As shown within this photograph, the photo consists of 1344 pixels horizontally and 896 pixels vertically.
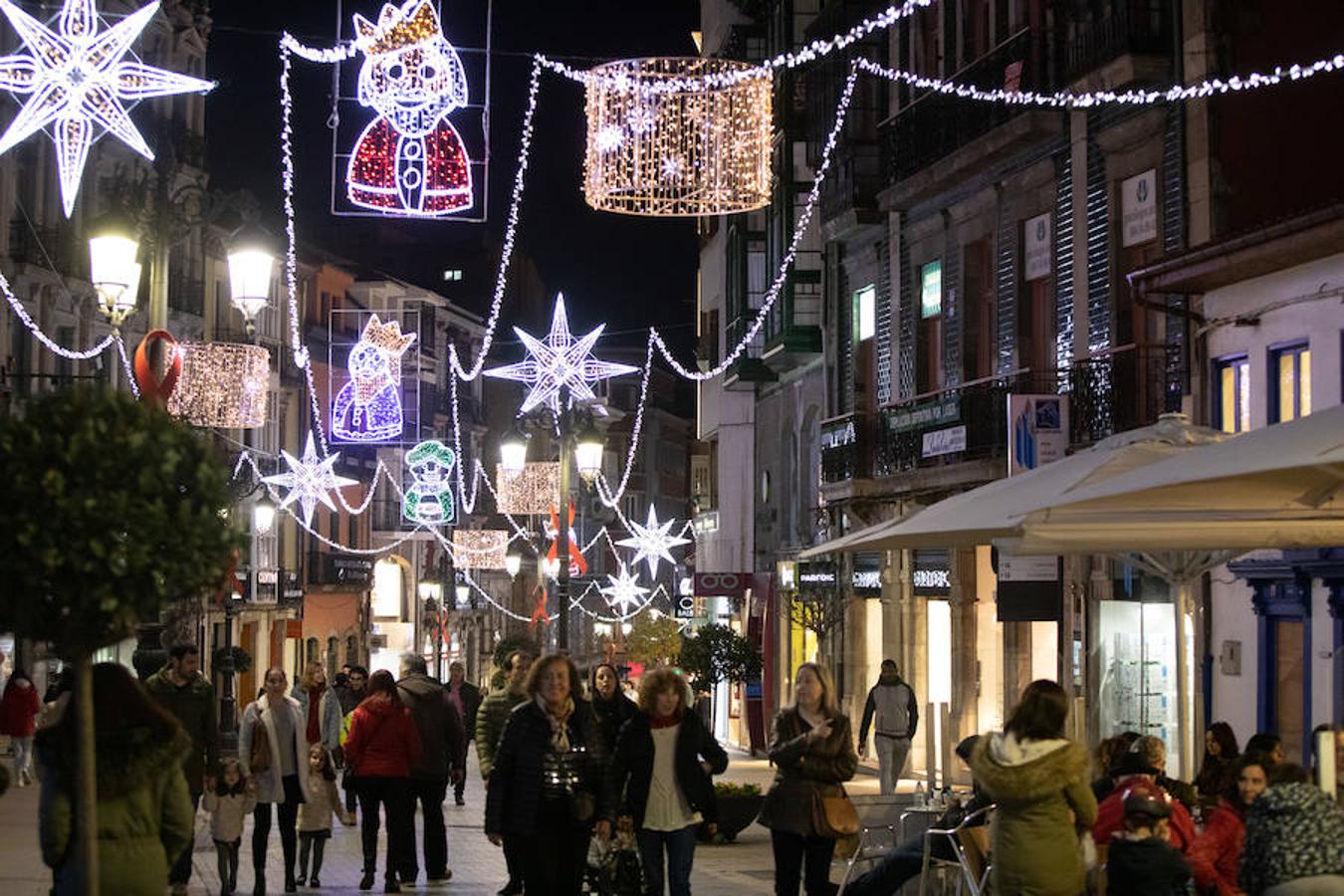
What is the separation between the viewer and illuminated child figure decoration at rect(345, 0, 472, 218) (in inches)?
1220

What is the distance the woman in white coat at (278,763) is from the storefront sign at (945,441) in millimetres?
12916

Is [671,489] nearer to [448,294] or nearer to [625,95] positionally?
[448,294]

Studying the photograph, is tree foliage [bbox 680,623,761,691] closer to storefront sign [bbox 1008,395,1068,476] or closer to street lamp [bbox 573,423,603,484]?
street lamp [bbox 573,423,603,484]

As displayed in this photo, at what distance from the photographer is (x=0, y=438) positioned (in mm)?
8367

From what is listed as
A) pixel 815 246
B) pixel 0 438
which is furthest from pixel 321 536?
pixel 0 438

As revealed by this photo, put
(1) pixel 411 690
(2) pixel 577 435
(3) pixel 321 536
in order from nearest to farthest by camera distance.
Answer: (1) pixel 411 690, (2) pixel 577 435, (3) pixel 321 536

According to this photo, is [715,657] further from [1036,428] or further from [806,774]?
[806,774]

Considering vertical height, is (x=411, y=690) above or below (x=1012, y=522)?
below

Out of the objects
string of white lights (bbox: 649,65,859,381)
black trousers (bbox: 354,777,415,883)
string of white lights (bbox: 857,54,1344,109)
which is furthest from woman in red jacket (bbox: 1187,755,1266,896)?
string of white lights (bbox: 649,65,859,381)

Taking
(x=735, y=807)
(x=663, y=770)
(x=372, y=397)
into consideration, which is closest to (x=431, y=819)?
(x=735, y=807)

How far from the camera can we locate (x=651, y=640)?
66.1 m

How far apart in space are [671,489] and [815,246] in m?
84.8

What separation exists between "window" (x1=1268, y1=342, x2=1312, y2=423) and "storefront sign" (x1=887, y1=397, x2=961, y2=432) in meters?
7.90

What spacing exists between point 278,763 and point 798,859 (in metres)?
5.19
